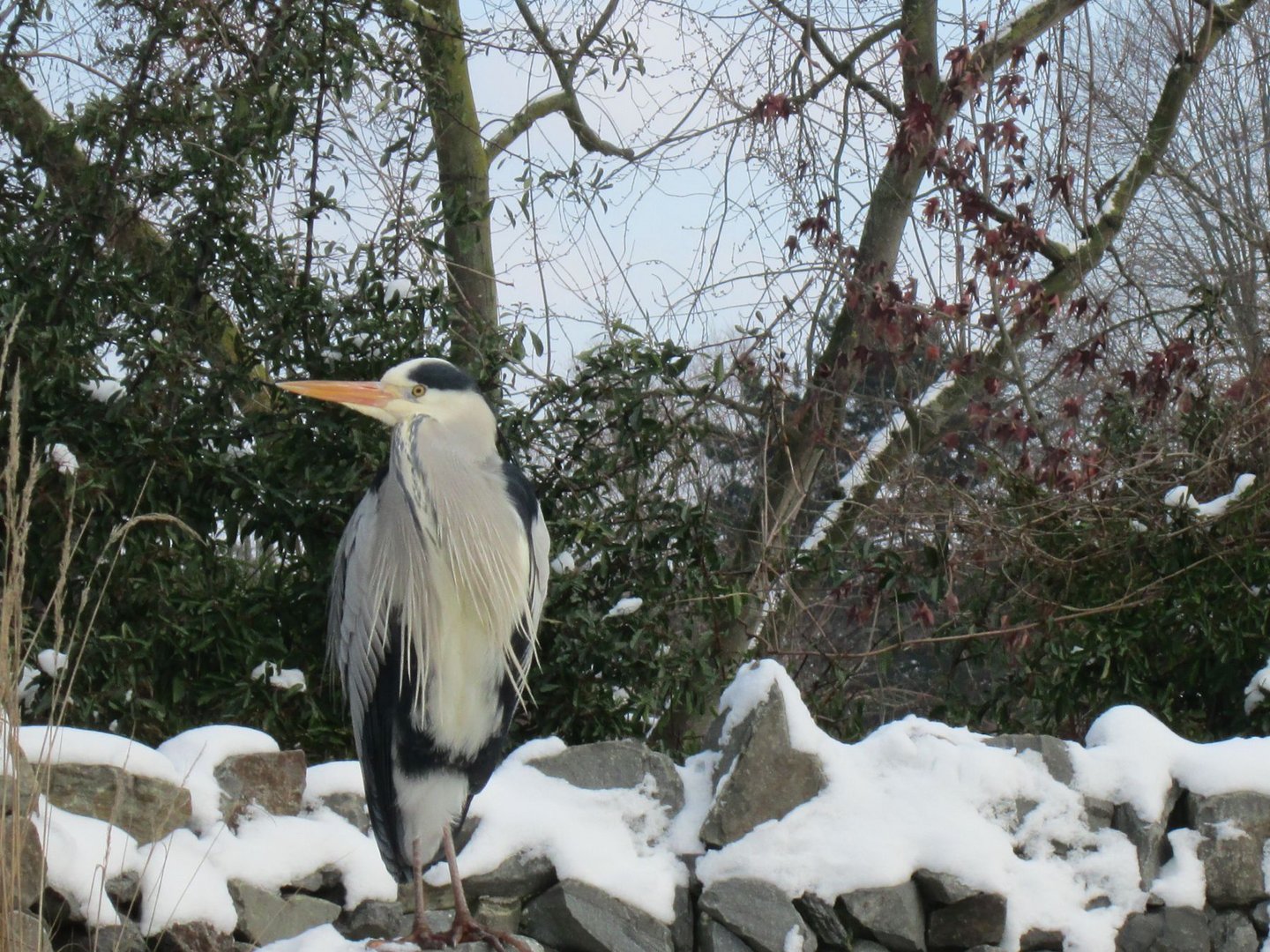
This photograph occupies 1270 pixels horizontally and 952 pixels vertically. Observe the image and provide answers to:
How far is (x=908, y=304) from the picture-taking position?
495cm

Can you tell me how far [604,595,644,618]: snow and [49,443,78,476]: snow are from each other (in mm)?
1594

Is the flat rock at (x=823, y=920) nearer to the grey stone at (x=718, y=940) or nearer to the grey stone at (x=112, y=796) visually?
the grey stone at (x=718, y=940)

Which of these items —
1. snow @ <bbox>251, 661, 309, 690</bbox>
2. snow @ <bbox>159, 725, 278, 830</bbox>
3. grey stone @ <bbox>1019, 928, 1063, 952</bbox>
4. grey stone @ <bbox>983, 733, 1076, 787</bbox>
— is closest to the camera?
snow @ <bbox>159, 725, 278, 830</bbox>

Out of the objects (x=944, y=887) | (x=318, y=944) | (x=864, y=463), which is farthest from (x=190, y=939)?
(x=864, y=463)

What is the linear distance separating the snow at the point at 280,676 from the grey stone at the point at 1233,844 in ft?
8.06

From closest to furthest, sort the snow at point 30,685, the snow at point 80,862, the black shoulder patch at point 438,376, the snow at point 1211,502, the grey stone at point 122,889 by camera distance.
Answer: the snow at point 80,862, the grey stone at point 122,889, the black shoulder patch at point 438,376, the snow at point 30,685, the snow at point 1211,502

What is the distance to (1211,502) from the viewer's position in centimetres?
468

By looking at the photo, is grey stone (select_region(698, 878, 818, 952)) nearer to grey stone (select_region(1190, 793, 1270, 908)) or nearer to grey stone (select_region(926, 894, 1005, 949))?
grey stone (select_region(926, 894, 1005, 949))

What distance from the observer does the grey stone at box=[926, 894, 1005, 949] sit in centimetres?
321

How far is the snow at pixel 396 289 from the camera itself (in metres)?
4.29

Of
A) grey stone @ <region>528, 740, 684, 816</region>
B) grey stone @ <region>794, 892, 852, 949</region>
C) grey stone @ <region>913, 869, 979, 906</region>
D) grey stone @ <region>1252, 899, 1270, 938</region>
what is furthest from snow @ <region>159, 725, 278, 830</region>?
grey stone @ <region>1252, 899, 1270, 938</region>

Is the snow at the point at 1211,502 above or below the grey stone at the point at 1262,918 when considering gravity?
above

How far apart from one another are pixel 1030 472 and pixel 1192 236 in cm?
380

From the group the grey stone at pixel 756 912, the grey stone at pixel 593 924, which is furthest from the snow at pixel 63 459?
the grey stone at pixel 756 912
